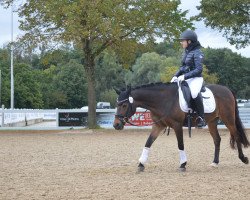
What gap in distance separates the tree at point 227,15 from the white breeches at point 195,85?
21.5 meters

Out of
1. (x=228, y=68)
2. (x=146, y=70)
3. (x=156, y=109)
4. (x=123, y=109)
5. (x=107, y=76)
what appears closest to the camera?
(x=123, y=109)

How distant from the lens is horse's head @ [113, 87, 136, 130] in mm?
11648

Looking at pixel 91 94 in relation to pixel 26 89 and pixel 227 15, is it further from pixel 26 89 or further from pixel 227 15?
pixel 26 89

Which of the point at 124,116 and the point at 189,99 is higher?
the point at 189,99

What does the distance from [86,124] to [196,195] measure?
1069 inches

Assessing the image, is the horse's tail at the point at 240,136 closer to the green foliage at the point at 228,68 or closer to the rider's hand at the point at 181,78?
the rider's hand at the point at 181,78

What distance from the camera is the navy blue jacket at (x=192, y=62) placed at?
38.7ft

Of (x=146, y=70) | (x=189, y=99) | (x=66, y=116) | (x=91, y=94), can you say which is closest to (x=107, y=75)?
(x=146, y=70)

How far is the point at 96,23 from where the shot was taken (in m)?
30.6

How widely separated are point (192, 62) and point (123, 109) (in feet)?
6.08

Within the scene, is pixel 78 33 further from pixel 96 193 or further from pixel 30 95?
pixel 30 95

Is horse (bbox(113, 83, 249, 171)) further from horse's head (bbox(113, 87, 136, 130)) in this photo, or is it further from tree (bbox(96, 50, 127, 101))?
tree (bbox(96, 50, 127, 101))

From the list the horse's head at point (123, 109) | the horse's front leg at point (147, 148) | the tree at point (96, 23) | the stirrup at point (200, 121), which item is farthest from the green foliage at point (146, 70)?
the horse's head at point (123, 109)

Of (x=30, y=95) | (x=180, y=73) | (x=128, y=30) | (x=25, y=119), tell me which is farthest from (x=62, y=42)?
(x=30, y=95)
